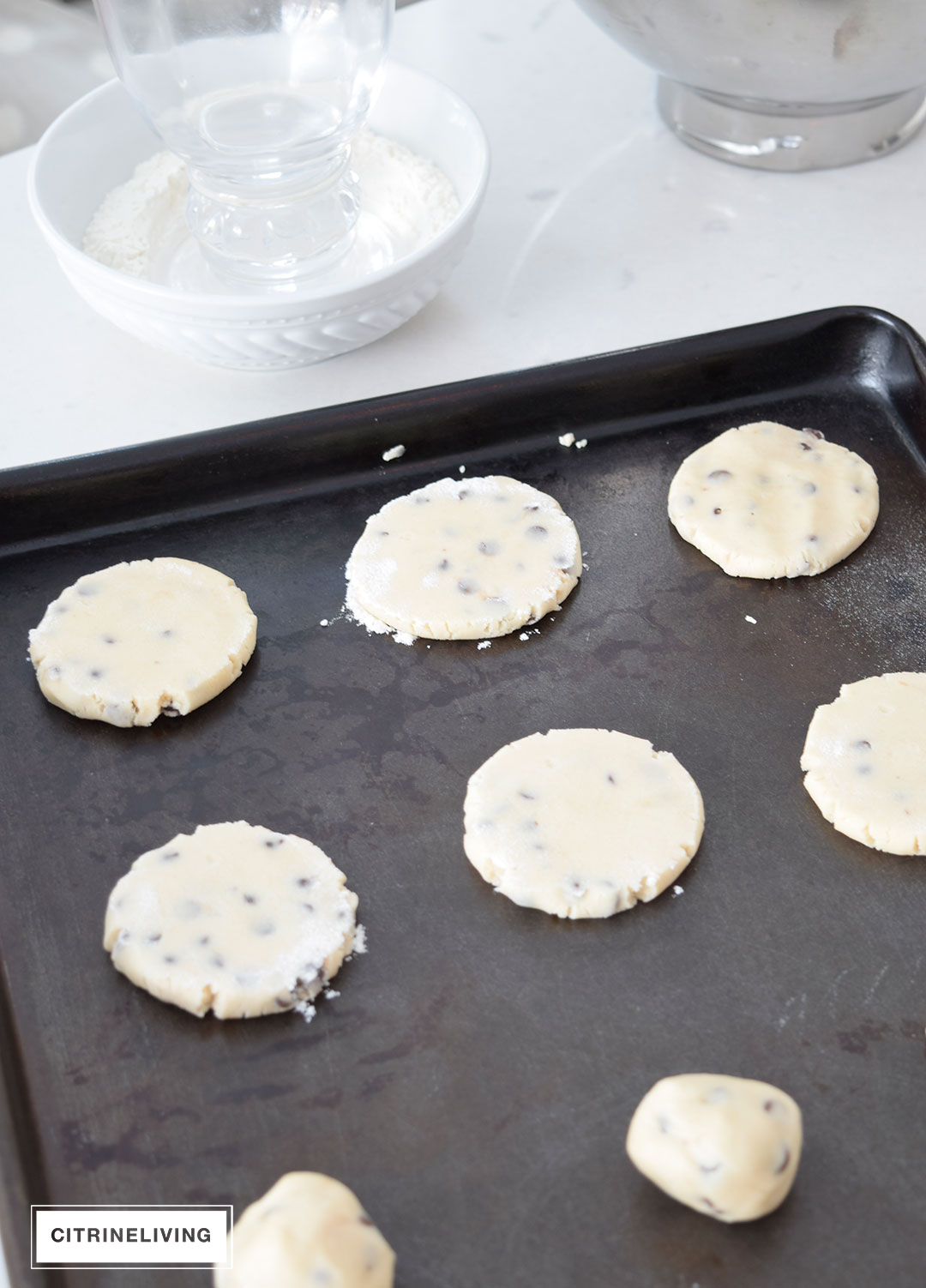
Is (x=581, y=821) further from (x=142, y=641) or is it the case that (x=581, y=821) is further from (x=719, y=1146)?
→ (x=142, y=641)

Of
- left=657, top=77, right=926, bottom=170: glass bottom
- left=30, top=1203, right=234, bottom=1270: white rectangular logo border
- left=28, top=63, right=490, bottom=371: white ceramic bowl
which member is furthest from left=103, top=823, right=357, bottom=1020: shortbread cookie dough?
left=657, top=77, right=926, bottom=170: glass bottom

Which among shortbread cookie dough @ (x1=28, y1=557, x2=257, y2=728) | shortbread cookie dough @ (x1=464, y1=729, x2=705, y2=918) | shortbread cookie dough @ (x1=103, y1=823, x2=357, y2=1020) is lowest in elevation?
shortbread cookie dough @ (x1=464, y1=729, x2=705, y2=918)

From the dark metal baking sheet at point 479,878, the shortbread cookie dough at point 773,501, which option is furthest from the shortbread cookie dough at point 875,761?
the shortbread cookie dough at point 773,501

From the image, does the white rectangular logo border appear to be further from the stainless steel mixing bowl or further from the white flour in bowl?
the stainless steel mixing bowl

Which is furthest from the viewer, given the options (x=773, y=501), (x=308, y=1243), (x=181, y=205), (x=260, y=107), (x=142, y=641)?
(x=181, y=205)

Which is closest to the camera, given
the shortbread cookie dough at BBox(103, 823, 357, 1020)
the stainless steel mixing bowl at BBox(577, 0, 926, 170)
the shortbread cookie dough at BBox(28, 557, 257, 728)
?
the shortbread cookie dough at BBox(103, 823, 357, 1020)

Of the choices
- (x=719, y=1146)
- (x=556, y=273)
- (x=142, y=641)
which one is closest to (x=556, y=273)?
(x=556, y=273)
